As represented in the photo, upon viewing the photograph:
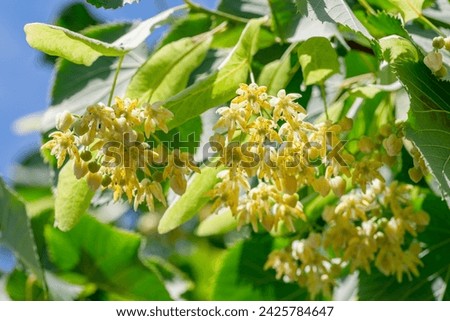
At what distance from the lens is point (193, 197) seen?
1250 millimetres

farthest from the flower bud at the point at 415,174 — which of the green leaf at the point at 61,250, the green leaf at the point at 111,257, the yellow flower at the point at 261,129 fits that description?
the green leaf at the point at 61,250

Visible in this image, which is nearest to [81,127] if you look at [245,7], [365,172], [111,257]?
[365,172]

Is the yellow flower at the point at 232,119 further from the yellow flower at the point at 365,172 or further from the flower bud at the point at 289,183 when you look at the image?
the yellow flower at the point at 365,172

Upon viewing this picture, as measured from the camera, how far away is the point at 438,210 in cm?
163

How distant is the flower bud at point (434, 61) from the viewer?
3.50 ft

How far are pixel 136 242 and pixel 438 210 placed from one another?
75 centimetres

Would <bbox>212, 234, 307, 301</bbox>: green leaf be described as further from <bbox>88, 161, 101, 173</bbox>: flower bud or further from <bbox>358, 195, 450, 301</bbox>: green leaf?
<bbox>88, 161, 101, 173</bbox>: flower bud

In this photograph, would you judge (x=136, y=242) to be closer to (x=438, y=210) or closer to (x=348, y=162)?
(x=438, y=210)

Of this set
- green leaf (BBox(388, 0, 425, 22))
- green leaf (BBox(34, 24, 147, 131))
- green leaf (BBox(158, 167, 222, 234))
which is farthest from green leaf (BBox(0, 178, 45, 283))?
green leaf (BBox(388, 0, 425, 22))

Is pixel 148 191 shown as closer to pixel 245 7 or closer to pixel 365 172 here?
pixel 365 172

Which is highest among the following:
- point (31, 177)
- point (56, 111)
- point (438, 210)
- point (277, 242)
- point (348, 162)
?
point (348, 162)

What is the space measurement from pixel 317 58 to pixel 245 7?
0.47 m

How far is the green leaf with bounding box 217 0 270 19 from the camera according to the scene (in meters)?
1.66

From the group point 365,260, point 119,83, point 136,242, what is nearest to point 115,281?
point 136,242
